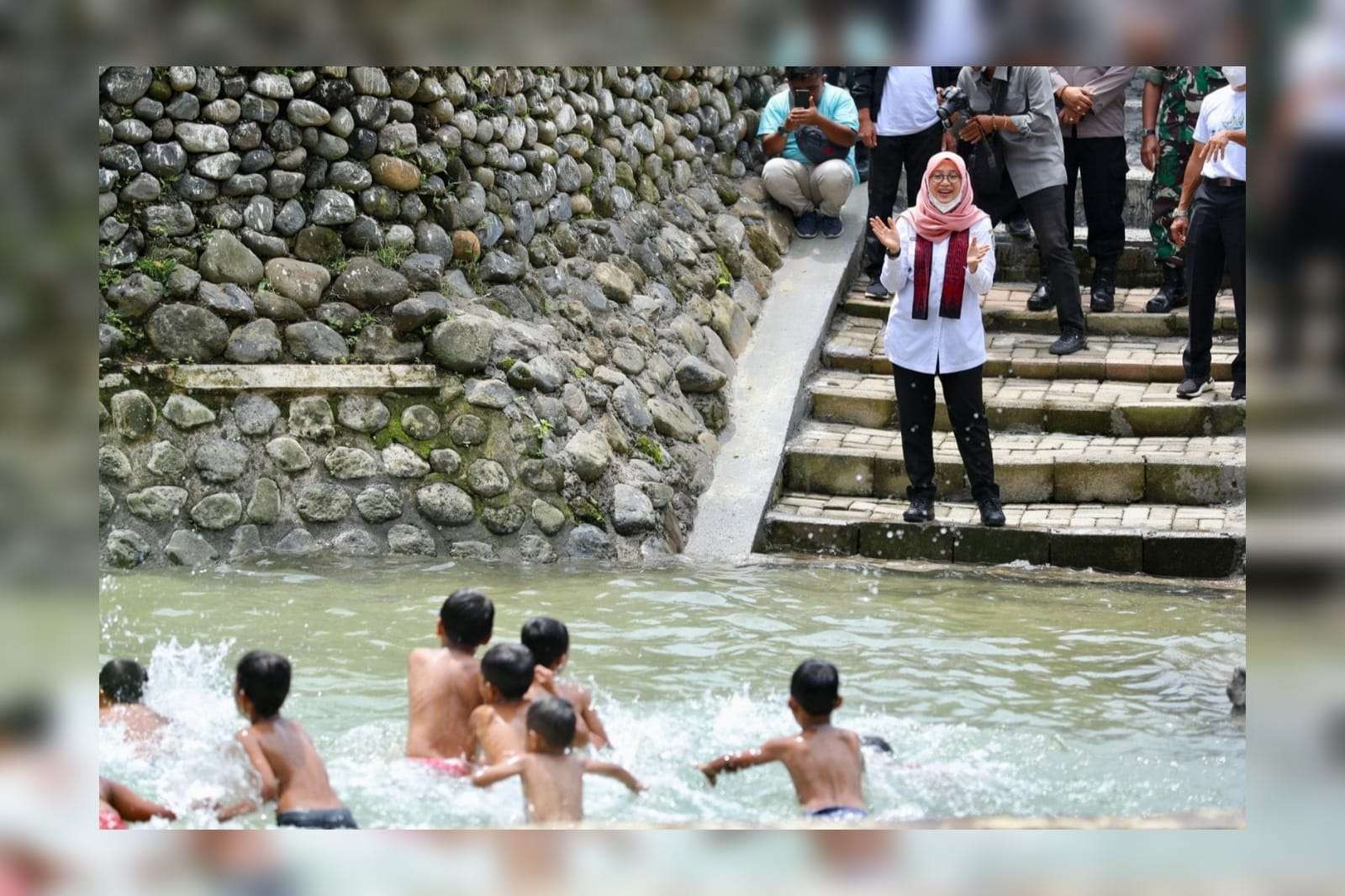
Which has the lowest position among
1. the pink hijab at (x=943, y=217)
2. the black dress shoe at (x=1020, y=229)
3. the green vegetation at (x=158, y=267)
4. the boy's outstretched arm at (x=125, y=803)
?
the boy's outstretched arm at (x=125, y=803)

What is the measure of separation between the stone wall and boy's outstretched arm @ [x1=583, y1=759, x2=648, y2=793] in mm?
3120

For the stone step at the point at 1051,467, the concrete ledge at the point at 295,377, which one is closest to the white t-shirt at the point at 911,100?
the stone step at the point at 1051,467

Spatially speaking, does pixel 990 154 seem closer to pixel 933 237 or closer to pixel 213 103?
pixel 933 237

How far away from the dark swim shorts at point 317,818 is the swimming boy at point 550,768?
1.25 feet

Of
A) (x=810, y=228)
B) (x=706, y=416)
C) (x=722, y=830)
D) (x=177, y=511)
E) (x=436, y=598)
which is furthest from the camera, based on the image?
(x=810, y=228)

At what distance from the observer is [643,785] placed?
4957mm

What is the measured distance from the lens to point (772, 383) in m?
9.18

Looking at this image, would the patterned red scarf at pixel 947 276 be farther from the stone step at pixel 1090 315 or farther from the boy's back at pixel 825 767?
the boy's back at pixel 825 767

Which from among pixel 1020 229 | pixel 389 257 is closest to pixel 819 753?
pixel 389 257

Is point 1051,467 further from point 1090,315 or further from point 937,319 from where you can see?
point 1090,315

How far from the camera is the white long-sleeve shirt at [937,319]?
7.43 meters

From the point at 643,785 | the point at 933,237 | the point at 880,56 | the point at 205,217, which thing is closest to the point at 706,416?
the point at 933,237

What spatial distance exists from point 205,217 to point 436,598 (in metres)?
2.21

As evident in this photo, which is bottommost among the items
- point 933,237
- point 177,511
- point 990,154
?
point 177,511
